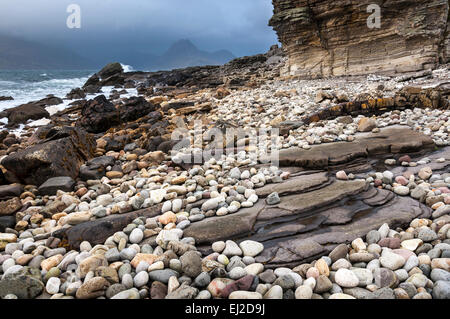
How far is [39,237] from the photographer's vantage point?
2912 mm

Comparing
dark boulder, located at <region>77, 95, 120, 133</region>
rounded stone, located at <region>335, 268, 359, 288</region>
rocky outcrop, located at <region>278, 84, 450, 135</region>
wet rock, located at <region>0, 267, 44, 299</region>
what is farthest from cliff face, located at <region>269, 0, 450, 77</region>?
wet rock, located at <region>0, 267, 44, 299</region>

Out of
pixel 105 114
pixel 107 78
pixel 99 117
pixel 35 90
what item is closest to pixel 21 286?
pixel 99 117

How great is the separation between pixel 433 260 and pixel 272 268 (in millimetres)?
1245

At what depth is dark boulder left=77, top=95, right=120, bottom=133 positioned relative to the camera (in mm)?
9461

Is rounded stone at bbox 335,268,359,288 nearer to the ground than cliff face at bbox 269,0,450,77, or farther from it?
nearer to the ground

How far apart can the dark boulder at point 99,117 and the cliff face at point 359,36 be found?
1383 centimetres

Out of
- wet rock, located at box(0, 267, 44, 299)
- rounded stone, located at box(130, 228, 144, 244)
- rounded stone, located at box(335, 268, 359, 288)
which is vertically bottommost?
wet rock, located at box(0, 267, 44, 299)

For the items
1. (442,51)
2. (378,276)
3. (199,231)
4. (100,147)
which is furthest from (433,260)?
(442,51)

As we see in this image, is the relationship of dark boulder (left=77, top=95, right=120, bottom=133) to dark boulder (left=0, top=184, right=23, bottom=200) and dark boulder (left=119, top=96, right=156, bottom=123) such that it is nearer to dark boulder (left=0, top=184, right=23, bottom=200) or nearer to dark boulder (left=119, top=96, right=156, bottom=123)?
dark boulder (left=119, top=96, right=156, bottom=123)

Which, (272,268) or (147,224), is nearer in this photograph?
(272,268)

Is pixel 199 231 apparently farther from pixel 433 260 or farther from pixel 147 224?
pixel 433 260

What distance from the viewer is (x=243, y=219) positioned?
2.81 m

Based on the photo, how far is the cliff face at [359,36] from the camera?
14117mm

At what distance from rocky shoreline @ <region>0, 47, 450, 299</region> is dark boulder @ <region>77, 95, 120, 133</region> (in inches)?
148
